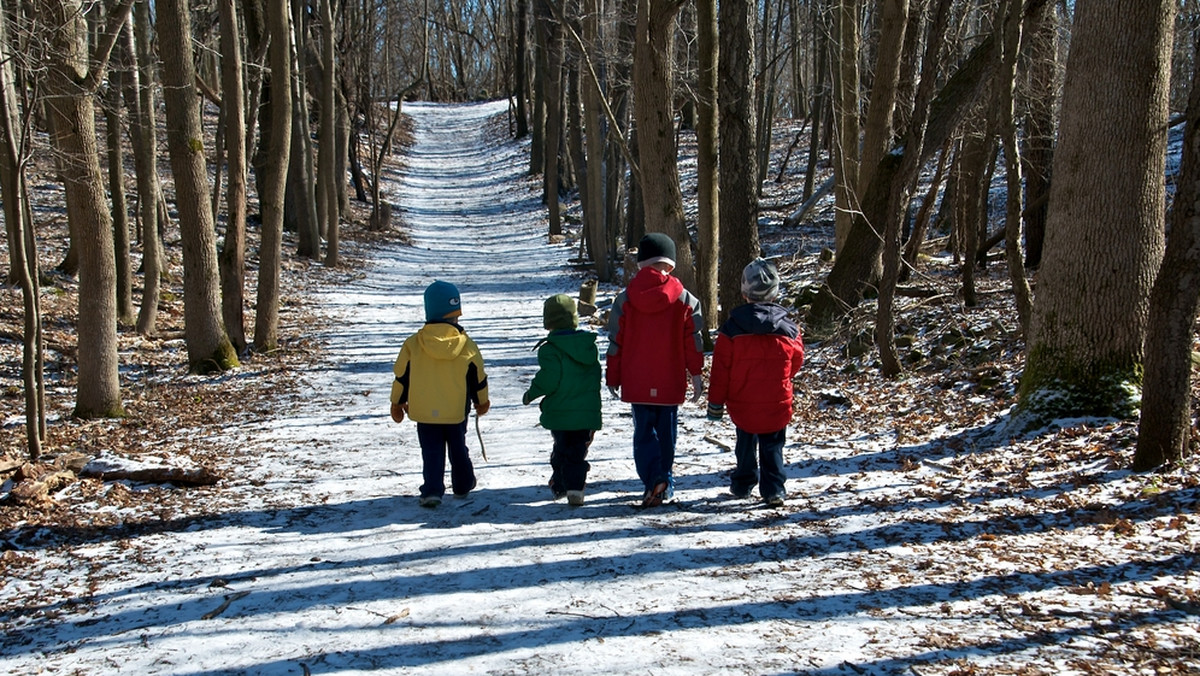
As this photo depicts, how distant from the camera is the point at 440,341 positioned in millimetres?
5859

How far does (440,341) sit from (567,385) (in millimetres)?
896

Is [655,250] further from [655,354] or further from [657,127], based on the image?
[657,127]

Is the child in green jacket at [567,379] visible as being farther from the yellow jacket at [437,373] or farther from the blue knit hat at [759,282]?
the blue knit hat at [759,282]

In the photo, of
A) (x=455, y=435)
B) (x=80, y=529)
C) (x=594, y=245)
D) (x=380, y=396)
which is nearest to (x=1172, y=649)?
(x=455, y=435)

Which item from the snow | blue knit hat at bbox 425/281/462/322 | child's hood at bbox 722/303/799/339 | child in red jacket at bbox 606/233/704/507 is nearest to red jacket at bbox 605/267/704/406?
child in red jacket at bbox 606/233/704/507

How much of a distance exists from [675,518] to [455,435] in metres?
1.61

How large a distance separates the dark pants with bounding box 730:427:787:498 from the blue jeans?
47 cm

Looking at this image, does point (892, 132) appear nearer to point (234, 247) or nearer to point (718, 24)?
point (718, 24)

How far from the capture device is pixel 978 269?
14000mm

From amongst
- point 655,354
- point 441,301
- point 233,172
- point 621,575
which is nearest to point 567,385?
point 655,354

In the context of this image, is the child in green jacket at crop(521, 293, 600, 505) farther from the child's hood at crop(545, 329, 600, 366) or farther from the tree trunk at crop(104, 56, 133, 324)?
the tree trunk at crop(104, 56, 133, 324)

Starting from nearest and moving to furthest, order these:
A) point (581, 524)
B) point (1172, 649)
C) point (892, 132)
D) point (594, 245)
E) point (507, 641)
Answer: point (1172, 649) < point (507, 641) < point (581, 524) < point (892, 132) < point (594, 245)

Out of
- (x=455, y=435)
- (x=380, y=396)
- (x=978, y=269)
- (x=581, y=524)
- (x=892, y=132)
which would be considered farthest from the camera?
(x=978, y=269)

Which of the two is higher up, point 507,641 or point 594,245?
point 594,245
